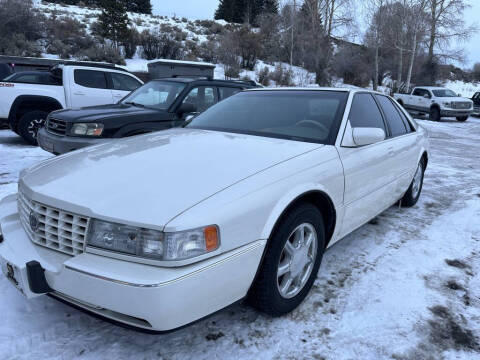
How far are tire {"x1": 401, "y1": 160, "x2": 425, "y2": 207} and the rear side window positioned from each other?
132 cm

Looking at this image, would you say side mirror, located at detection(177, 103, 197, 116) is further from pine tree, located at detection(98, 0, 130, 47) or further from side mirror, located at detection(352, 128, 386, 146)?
pine tree, located at detection(98, 0, 130, 47)

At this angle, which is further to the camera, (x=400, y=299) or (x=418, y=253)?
(x=418, y=253)

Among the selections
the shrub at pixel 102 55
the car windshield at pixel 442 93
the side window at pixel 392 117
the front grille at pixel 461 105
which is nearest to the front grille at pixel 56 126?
the side window at pixel 392 117

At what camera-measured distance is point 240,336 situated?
2158 millimetres

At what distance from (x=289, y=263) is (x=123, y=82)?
25.6 ft

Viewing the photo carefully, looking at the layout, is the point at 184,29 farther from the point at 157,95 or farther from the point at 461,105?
the point at 157,95

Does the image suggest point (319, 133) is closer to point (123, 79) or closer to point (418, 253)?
point (418, 253)

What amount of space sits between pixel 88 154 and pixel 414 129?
12.1 ft

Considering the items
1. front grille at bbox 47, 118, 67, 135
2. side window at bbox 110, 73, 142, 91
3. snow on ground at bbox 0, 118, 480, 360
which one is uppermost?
side window at bbox 110, 73, 142, 91

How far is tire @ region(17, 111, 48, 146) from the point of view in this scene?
7.32 m

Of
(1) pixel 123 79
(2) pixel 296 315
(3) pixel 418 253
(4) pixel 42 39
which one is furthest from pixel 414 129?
(4) pixel 42 39

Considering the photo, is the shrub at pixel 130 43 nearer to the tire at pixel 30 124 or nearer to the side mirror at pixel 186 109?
the tire at pixel 30 124

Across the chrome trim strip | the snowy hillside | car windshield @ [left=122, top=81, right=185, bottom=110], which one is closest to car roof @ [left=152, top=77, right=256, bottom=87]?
car windshield @ [left=122, top=81, right=185, bottom=110]

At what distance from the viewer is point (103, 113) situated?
201 inches
